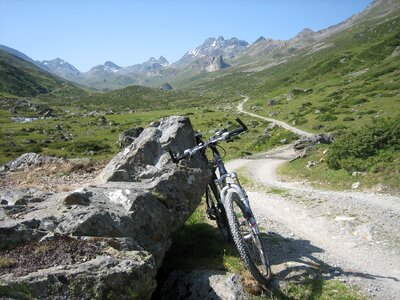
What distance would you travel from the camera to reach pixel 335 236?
1215 cm

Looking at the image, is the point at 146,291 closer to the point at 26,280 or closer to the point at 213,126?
the point at 26,280

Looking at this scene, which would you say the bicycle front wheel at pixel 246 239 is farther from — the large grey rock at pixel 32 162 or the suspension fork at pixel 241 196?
the large grey rock at pixel 32 162

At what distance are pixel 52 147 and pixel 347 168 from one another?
56.7 meters

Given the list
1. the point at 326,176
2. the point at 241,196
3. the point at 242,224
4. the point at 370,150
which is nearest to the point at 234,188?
the point at 241,196

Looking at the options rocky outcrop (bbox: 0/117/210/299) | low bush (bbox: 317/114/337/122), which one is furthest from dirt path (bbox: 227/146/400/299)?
low bush (bbox: 317/114/337/122)

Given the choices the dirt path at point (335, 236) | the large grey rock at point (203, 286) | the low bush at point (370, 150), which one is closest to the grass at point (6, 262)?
the large grey rock at point (203, 286)

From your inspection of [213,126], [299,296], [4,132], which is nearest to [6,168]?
[299,296]

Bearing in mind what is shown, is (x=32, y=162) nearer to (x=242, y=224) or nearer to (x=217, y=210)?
(x=217, y=210)

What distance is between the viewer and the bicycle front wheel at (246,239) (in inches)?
307

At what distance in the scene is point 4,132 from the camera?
86562 millimetres

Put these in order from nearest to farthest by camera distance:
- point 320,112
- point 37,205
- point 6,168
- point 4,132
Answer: point 37,205
point 6,168
point 320,112
point 4,132

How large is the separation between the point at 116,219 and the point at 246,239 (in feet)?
9.50

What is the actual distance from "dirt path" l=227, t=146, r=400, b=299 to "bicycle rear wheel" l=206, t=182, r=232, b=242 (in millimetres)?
1456

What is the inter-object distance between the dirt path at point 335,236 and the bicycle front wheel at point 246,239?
0.57 meters
